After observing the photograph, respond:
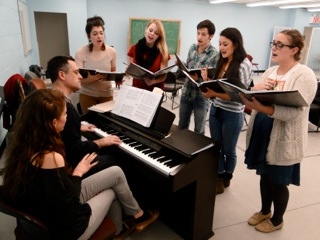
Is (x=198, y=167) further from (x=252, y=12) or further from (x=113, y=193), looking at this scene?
(x=252, y=12)

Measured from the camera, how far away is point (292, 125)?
152 centimetres

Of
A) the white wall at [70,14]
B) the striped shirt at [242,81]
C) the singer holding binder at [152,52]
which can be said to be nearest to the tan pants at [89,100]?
the singer holding binder at [152,52]

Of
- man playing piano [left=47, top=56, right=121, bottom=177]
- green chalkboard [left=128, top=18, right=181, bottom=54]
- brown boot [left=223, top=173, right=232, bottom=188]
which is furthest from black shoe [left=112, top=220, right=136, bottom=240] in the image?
green chalkboard [left=128, top=18, right=181, bottom=54]

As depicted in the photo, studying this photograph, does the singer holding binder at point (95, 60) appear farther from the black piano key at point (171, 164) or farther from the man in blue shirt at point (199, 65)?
the black piano key at point (171, 164)

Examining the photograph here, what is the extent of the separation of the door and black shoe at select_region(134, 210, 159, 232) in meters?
6.36

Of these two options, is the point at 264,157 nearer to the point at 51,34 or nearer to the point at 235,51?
the point at 235,51

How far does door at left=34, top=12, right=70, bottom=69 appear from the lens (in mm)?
6718

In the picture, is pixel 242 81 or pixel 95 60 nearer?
pixel 242 81

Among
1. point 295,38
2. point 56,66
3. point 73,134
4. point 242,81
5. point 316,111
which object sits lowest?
point 316,111

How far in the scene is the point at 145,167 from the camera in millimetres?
1484

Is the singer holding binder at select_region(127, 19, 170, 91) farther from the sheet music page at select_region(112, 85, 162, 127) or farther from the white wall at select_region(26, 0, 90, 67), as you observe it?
the white wall at select_region(26, 0, 90, 67)

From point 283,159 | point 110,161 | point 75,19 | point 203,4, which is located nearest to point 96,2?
point 75,19

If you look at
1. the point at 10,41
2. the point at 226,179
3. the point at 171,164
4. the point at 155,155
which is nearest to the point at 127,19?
the point at 10,41

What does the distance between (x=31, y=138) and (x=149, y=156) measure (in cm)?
66
